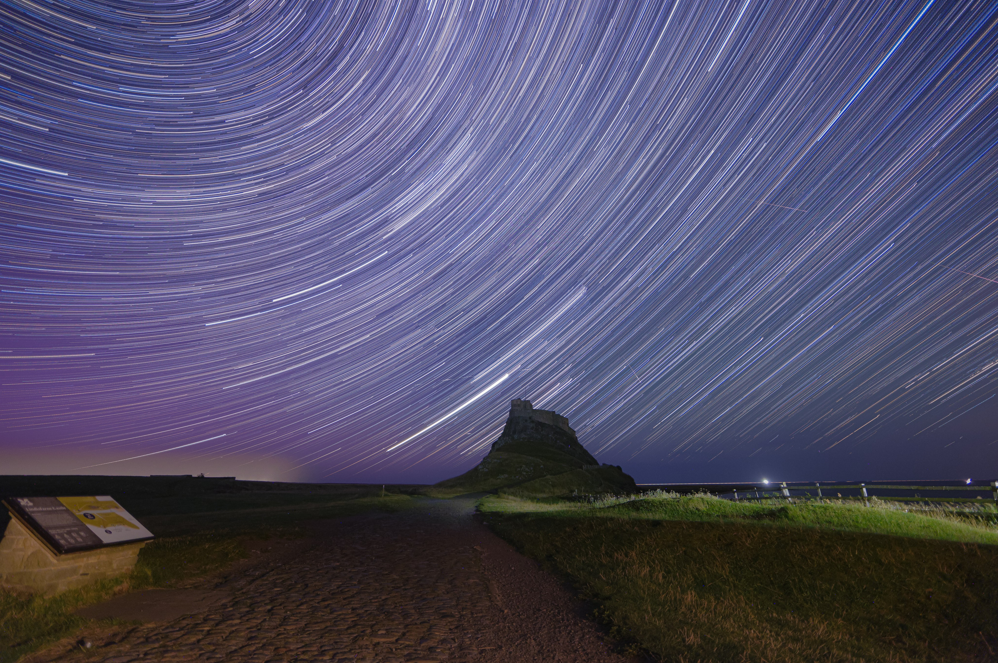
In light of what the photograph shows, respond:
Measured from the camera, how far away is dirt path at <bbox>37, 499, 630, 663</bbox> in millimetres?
6566

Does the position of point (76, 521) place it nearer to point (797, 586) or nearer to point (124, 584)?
point (124, 584)

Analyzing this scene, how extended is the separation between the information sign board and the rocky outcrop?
162 ft

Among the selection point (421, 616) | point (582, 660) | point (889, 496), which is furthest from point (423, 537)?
point (889, 496)

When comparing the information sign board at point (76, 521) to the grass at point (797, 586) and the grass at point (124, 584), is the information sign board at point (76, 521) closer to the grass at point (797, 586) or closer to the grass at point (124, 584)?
the grass at point (124, 584)

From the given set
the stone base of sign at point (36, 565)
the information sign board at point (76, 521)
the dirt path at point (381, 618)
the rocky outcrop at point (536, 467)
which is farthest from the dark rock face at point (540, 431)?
the stone base of sign at point (36, 565)

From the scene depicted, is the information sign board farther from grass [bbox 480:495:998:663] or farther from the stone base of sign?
grass [bbox 480:495:998:663]

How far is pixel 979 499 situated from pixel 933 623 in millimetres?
13002

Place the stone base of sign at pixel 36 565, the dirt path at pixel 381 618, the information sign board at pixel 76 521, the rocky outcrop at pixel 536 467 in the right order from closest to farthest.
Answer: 1. the dirt path at pixel 381 618
2. the stone base of sign at pixel 36 565
3. the information sign board at pixel 76 521
4. the rocky outcrop at pixel 536 467

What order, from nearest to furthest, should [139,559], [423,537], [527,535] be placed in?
[139,559] → [527,535] → [423,537]

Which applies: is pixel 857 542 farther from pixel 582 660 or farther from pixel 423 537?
pixel 423 537

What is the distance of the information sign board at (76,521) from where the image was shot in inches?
322

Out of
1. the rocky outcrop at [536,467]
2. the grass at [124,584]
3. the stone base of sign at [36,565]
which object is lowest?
the rocky outcrop at [536,467]

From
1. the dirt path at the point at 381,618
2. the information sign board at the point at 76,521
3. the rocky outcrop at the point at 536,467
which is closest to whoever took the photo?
the dirt path at the point at 381,618

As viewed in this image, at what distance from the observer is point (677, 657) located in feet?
21.4
